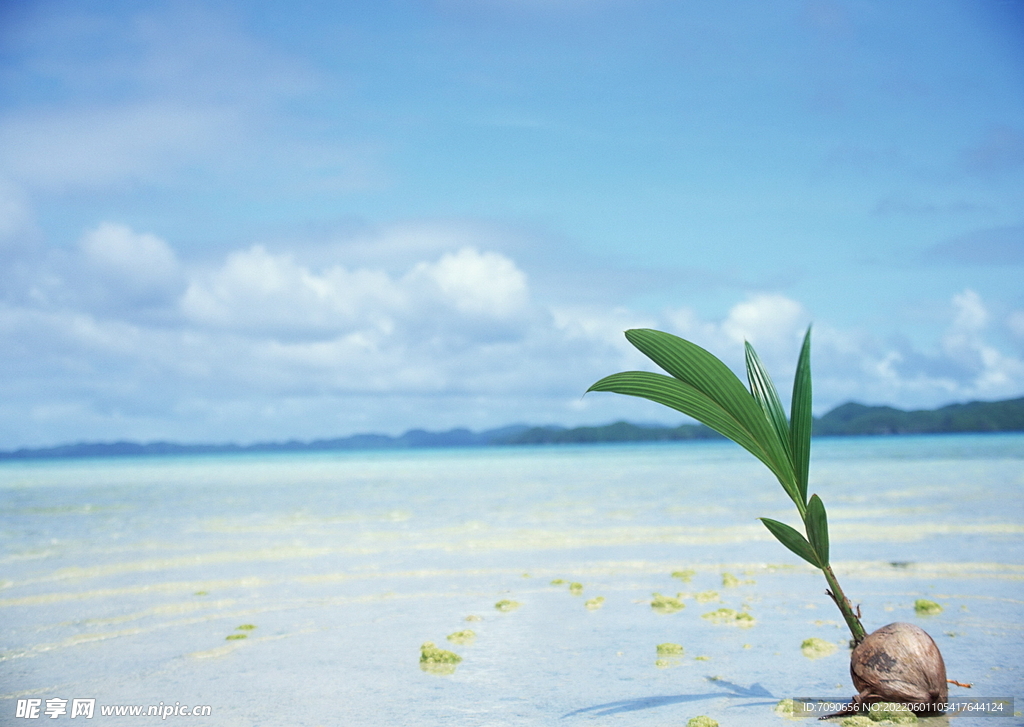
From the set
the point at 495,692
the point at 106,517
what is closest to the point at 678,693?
the point at 495,692

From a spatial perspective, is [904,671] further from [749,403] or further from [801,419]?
[749,403]

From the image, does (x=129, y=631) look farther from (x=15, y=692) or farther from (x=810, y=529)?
(x=810, y=529)

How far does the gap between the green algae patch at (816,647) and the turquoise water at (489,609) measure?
145 millimetres

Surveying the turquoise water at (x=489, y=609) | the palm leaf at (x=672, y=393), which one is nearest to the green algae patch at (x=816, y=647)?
the turquoise water at (x=489, y=609)

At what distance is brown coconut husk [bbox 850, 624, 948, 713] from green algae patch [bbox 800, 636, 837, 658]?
142 cm

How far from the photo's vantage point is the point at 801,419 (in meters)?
4.05

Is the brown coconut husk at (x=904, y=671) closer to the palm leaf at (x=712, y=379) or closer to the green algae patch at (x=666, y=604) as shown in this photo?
the palm leaf at (x=712, y=379)

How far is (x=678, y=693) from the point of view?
191 inches

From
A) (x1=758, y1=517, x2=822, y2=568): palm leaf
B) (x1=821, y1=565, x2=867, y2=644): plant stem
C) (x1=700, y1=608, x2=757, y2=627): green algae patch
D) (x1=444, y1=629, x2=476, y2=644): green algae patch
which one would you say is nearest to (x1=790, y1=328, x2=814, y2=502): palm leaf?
(x1=758, y1=517, x2=822, y2=568): palm leaf

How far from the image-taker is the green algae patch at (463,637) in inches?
250

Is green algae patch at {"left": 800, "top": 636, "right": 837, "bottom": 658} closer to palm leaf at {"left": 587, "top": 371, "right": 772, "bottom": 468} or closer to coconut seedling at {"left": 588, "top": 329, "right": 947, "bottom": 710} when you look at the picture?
coconut seedling at {"left": 588, "top": 329, "right": 947, "bottom": 710}

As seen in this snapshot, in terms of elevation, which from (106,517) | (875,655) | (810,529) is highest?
(810,529)

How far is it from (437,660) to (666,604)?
2.65 metres

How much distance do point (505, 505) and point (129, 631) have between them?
12133 mm
